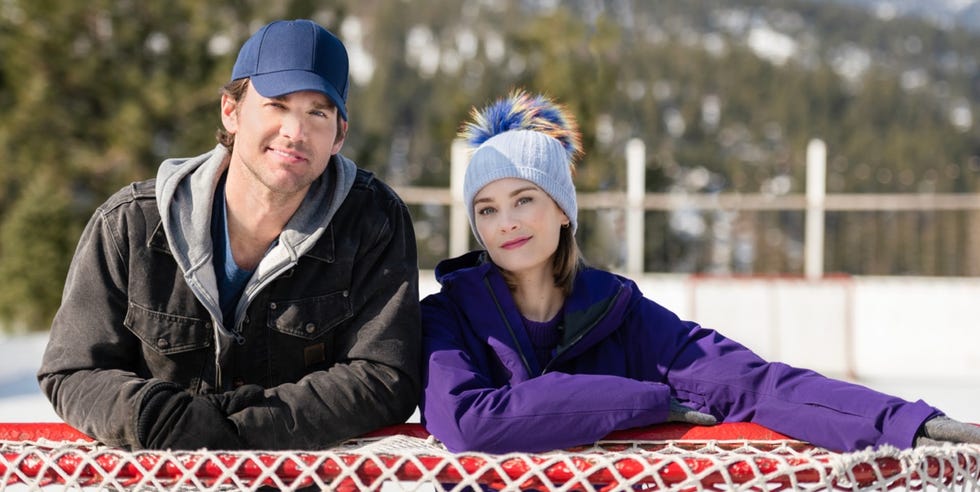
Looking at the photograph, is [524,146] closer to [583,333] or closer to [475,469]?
[583,333]

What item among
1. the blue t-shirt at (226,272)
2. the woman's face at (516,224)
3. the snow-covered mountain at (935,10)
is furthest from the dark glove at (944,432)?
the snow-covered mountain at (935,10)

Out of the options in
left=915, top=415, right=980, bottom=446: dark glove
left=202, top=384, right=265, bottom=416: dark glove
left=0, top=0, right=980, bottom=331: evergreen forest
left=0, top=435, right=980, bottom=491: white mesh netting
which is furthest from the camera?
left=0, top=0, right=980, bottom=331: evergreen forest

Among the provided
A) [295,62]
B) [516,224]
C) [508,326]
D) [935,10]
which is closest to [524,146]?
[516,224]

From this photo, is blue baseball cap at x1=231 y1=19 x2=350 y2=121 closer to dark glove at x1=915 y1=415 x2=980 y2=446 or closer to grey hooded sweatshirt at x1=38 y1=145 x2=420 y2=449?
grey hooded sweatshirt at x1=38 y1=145 x2=420 y2=449

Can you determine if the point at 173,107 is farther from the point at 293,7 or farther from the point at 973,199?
the point at 973,199

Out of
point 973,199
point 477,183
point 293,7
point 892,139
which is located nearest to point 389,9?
point 892,139

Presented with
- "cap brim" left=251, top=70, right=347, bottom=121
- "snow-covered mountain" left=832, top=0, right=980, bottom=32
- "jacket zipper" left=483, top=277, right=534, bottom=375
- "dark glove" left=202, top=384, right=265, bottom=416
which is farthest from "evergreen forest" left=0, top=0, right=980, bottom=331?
"snow-covered mountain" left=832, top=0, right=980, bottom=32

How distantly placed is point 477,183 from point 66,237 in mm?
9186

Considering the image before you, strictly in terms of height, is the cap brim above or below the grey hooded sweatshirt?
above

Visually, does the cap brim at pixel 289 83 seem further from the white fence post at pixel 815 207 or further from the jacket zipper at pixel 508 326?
the white fence post at pixel 815 207

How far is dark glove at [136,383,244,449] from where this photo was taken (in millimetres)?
1548

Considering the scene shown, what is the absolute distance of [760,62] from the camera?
54.6m

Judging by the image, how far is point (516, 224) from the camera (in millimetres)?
1959

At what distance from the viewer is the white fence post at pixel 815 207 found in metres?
9.09
